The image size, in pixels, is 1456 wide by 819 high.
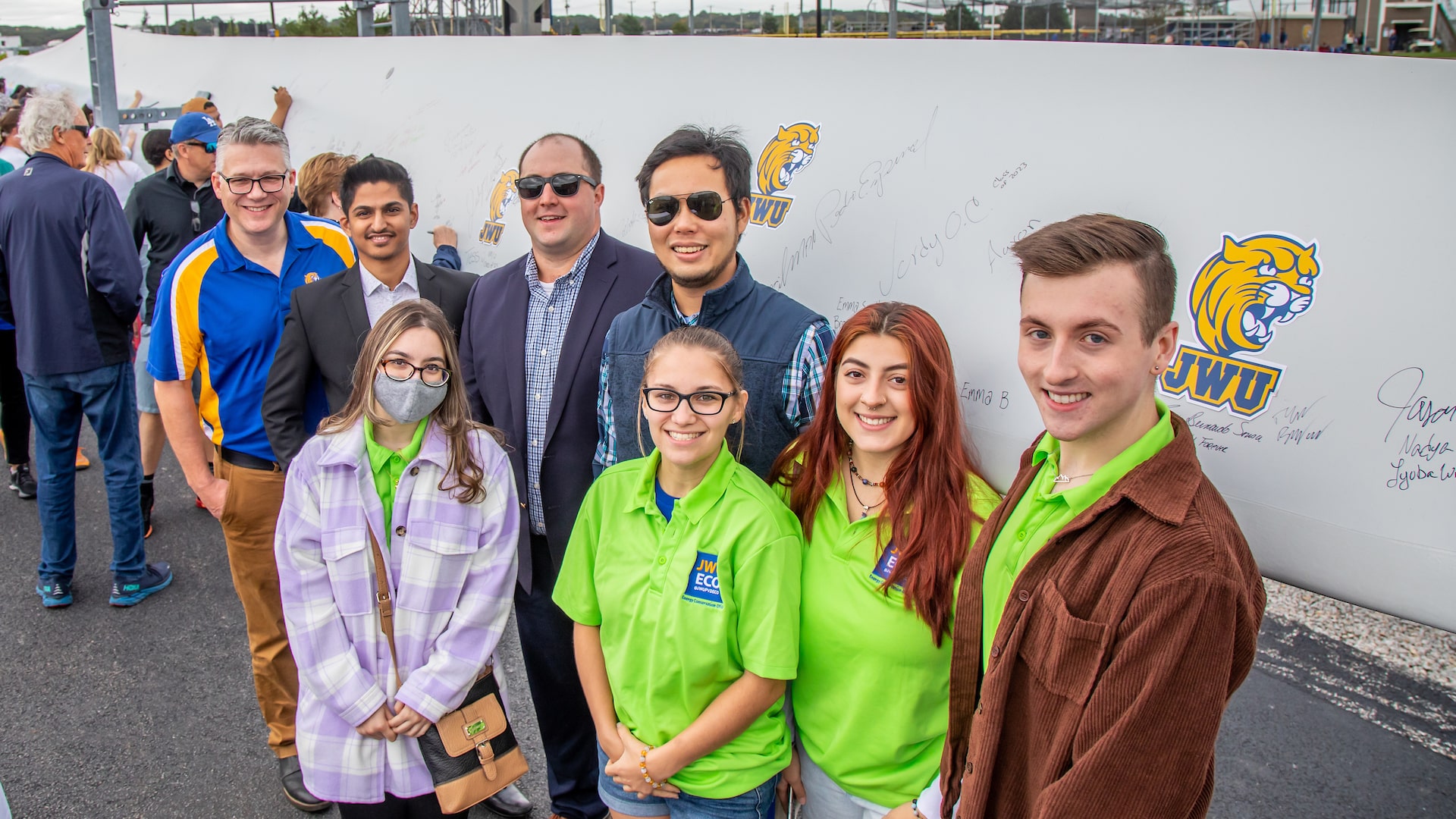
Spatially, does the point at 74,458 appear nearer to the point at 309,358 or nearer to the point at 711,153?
the point at 309,358

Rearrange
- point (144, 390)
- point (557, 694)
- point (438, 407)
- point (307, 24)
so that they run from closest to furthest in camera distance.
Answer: point (438, 407) < point (557, 694) < point (144, 390) < point (307, 24)

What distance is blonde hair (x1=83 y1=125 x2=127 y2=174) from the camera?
652cm

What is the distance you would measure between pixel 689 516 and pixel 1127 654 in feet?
3.29

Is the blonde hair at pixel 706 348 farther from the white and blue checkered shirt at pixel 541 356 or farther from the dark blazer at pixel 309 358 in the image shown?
the dark blazer at pixel 309 358

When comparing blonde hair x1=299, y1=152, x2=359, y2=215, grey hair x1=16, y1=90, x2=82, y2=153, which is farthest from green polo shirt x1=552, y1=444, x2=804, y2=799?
grey hair x1=16, y1=90, x2=82, y2=153

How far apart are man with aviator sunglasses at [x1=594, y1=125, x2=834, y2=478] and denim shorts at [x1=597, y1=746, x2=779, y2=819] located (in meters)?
0.78

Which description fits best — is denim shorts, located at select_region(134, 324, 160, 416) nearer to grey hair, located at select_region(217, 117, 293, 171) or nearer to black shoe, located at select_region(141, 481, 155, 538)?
black shoe, located at select_region(141, 481, 155, 538)

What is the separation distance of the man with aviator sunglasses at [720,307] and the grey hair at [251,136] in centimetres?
150

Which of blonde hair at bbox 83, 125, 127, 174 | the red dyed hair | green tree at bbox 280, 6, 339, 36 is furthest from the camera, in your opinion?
green tree at bbox 280, 6, 339, 36

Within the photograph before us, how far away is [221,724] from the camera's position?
3504 mm

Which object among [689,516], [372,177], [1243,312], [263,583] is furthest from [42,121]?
[1243,312]

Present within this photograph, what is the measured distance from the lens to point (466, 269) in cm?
511

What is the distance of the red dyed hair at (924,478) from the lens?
1.90 metres

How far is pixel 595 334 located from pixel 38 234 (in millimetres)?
3164
